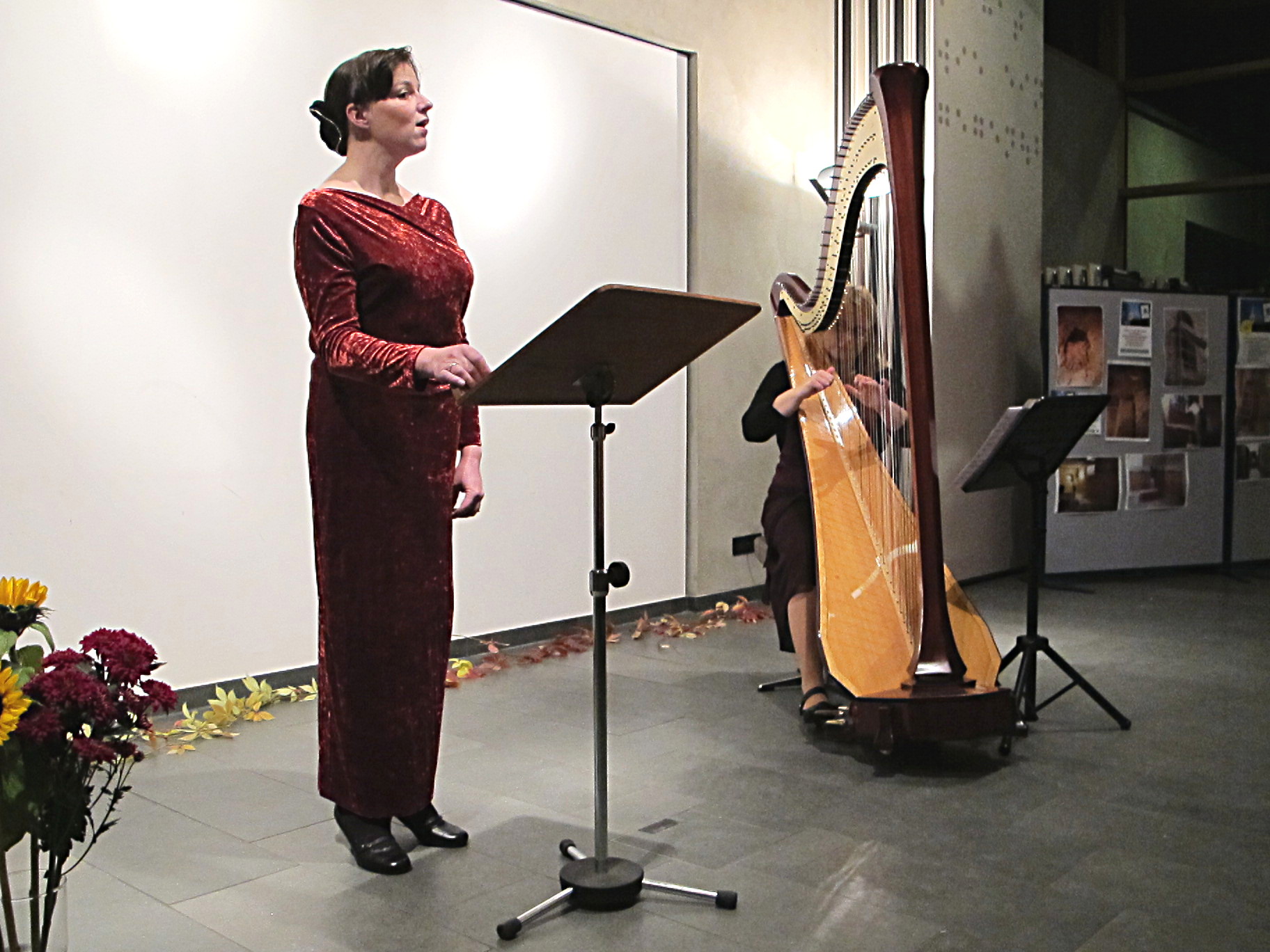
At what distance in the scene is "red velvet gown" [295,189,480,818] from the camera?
8.27 ft

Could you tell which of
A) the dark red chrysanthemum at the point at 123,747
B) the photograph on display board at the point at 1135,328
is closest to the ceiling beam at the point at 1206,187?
the photograph on display board at the point at 1135,328

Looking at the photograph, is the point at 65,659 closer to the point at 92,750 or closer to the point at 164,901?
the point at 92,750

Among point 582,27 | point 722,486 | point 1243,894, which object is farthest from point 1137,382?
point 1243,894

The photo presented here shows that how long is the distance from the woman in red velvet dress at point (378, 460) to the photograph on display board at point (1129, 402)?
4771 mm

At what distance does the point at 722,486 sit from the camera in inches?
231

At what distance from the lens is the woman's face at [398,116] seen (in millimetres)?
2564

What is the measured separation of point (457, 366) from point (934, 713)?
61.5 inches

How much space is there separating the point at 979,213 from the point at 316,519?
488 cm

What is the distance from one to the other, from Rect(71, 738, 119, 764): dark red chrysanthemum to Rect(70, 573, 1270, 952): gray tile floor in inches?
36.6

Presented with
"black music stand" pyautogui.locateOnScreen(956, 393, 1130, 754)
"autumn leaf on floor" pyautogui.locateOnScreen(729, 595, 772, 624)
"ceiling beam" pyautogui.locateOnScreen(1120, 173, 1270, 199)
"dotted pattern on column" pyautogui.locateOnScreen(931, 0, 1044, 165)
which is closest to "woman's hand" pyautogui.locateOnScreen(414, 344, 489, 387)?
"black music stand" pyautogui.locateOnScreen(956, 393, 1130, 754)

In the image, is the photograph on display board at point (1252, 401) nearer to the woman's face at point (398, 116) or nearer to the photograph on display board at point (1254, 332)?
the photograph on display board at point (1254, 332)

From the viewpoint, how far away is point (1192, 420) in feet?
22.3

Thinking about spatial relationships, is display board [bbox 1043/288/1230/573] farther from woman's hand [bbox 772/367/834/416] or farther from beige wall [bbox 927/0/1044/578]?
woman's hand [bbox 772/367/834/416]

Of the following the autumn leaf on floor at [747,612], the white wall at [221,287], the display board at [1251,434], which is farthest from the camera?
the display board at [1251,434]
